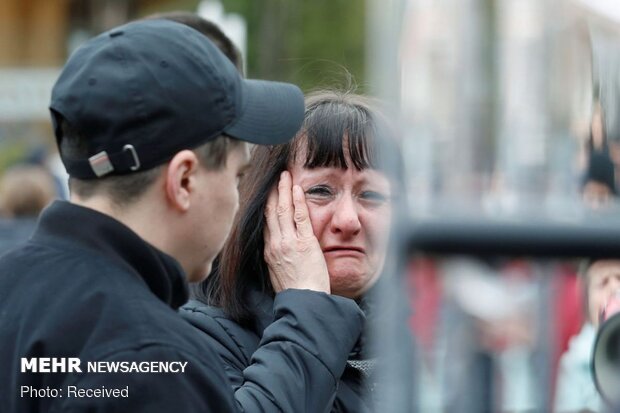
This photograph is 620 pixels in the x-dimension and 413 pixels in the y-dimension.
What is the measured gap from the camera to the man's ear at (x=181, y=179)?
68.4 inches

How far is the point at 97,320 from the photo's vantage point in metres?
1.64

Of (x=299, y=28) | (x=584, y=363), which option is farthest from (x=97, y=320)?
(x=299, y=28)

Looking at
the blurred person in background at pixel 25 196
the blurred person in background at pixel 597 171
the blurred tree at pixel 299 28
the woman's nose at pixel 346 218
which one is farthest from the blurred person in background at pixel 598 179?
the blurred tree at pixel 299 28

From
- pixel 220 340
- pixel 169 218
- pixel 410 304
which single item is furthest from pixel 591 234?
pixel 220 340

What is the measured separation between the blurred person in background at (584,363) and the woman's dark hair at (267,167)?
40.3 inches

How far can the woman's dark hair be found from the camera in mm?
2402

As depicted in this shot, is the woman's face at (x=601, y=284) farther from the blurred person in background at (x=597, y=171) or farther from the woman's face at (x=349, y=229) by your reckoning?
the woman's face at (x=349, y=229)

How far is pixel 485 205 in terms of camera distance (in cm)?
133

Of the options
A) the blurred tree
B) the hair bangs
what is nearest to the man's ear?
the hair bangs

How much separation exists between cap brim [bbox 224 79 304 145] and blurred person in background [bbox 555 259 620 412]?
64cm

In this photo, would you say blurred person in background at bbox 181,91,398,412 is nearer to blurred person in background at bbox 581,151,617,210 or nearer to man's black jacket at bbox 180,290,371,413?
man's black jacket at bbox 180,290,371,413

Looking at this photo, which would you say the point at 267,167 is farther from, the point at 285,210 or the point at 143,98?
the point at 143,98

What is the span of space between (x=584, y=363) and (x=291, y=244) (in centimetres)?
96

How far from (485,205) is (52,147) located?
13548mm
